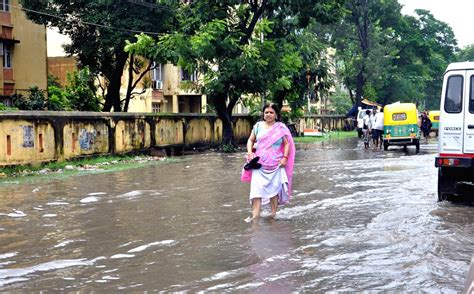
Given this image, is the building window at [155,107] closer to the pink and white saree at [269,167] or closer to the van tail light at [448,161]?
the van tail light at [448,161]

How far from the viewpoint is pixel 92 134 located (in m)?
20.7

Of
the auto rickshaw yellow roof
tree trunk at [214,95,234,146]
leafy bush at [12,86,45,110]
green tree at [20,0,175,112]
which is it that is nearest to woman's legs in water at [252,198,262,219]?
tree trunk at [214,95,234,146]

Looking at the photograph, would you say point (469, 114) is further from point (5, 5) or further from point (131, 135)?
point (5, 5)

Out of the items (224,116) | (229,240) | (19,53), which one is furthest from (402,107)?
(19,53)

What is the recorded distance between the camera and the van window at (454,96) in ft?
33.0

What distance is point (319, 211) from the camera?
9664mm

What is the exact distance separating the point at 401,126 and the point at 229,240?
67.8 ft

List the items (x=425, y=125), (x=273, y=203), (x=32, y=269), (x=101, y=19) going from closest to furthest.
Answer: (x=32, y=269) < (x=273, y=203) < (x=101, y=19) < (x=425, y=125)

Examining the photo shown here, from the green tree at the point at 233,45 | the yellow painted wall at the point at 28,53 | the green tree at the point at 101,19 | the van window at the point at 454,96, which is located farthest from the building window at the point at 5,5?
the van window at the point at 454,96

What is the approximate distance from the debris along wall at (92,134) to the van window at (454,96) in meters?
11.6

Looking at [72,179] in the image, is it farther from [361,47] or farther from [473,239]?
[361,47]

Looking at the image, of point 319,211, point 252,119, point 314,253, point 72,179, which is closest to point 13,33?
point 252,119

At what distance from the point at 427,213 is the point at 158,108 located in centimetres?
3965

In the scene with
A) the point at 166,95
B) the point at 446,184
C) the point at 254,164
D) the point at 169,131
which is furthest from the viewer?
the point at 166,95
